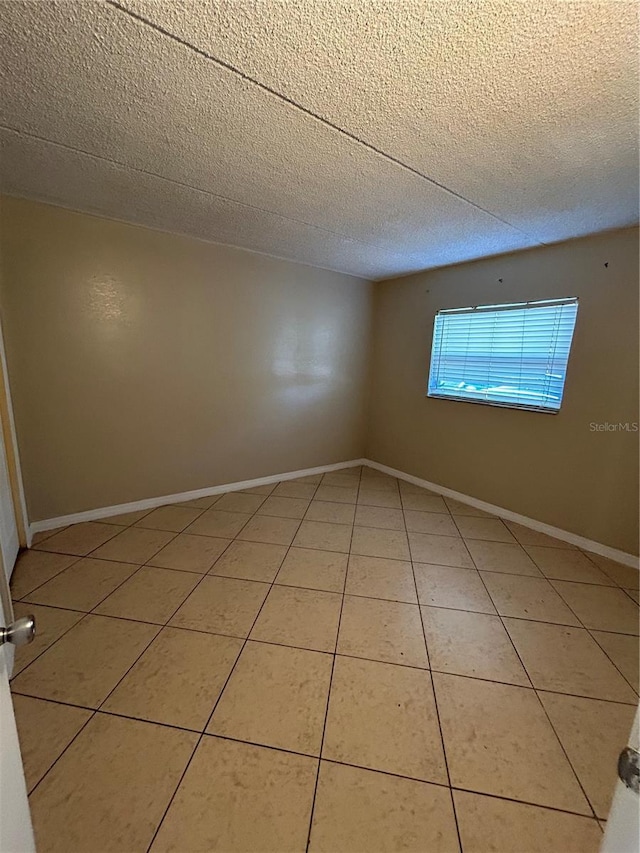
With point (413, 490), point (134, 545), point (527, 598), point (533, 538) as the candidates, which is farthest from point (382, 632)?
point (413, 490)

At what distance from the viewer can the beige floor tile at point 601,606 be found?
5.77ft

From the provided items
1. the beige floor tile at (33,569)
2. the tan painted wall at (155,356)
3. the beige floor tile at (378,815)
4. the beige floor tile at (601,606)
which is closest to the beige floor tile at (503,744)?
the beige floor tile at (378,815)

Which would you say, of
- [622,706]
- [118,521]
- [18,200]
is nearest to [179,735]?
[622,706]

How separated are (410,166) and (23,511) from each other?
3095mm

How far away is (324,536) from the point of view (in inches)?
101

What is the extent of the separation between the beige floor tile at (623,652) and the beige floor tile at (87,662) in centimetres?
217

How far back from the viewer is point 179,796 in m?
1.02

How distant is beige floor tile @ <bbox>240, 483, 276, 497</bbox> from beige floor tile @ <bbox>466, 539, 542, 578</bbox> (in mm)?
1882

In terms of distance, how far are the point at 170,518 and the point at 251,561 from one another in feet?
3.14

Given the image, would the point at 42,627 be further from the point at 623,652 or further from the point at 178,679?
the point at 623,652

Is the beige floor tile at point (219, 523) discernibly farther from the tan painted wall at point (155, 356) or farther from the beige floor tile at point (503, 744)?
the beige floor tile at point (503, 744)

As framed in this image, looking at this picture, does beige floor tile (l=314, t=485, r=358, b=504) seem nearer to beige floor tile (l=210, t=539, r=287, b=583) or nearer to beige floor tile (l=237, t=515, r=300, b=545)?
beige floor tile (l=237, t=515, r=300, b=545)

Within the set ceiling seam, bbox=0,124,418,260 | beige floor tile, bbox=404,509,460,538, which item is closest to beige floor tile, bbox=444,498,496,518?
beige floor tile, bbox=404,509,460,538

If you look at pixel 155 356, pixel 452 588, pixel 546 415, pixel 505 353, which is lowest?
pixel 452 588
